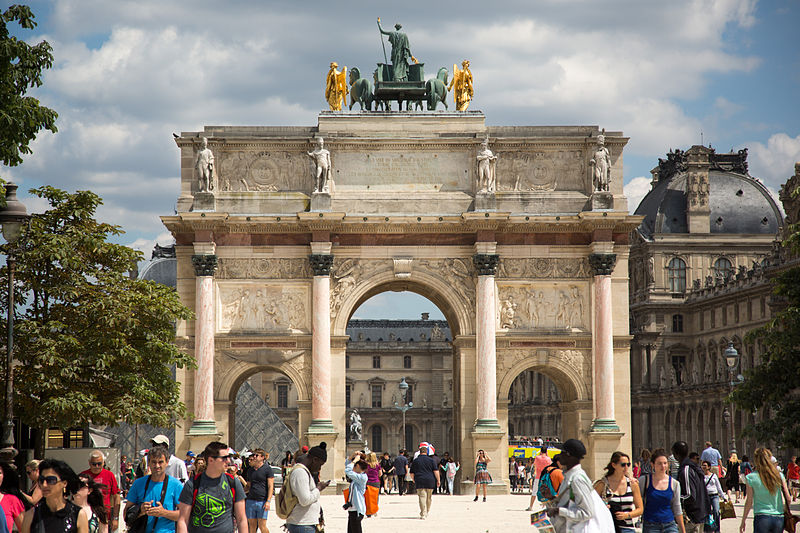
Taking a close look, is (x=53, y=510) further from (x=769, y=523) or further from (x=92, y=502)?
(x=769, y=523)

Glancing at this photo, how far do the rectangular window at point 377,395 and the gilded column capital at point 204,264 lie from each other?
92983 mm

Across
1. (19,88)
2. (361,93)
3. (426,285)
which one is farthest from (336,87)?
(19,88)

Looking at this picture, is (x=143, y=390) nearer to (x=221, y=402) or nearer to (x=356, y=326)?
(x=221, y=402)

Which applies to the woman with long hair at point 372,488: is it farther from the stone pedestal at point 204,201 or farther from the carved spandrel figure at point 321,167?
the stone pedestal at point 204,201

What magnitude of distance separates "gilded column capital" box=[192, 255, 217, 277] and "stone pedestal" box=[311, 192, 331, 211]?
4.08 meters

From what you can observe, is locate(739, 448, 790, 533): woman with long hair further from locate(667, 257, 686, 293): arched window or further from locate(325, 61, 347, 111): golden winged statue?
locate(667, 257, 686, 293): arched window

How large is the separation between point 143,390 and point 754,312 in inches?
2302

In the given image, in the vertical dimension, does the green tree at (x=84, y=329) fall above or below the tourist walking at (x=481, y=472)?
above

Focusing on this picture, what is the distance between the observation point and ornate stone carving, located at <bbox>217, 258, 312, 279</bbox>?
46.1 m

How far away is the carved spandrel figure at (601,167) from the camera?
4584 centimetres

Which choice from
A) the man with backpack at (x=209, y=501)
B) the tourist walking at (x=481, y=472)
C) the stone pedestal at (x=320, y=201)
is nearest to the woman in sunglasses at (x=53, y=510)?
the man with backpack at (x=209, y=501)

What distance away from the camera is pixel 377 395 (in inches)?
5413

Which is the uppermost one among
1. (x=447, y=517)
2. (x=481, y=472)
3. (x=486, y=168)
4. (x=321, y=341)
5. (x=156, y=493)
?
(x=486, y=168)

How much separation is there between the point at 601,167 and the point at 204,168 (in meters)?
14.3
